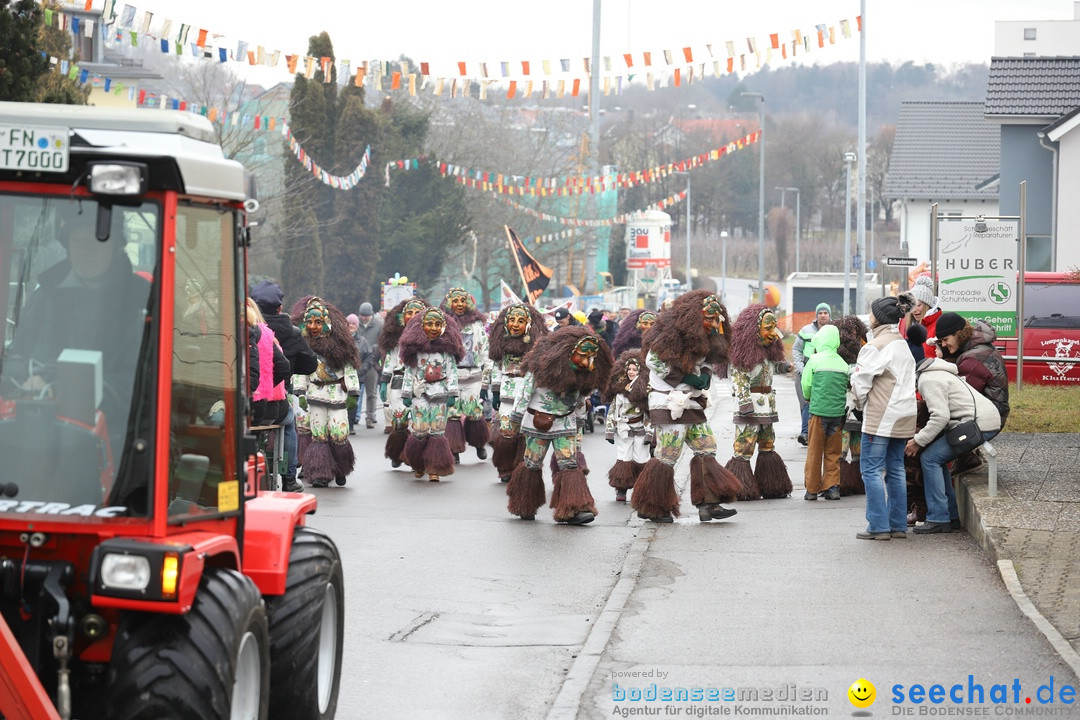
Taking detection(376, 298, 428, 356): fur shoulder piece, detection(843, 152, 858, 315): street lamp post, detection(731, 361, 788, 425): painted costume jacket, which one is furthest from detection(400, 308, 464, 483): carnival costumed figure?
detection(843, 152, 858, 315): street lamp post

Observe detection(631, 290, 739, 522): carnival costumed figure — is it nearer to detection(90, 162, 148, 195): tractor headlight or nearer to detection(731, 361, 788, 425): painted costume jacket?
detection(731, 361, 788, 425): painted costume jacket

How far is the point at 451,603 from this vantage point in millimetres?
9656

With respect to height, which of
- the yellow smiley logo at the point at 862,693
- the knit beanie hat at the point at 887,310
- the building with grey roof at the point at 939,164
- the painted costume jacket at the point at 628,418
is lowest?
the yellow smiley logo at the point at 862,693

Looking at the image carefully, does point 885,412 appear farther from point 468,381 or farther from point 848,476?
point 468,381

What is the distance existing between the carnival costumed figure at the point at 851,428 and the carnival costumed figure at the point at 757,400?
590 mm

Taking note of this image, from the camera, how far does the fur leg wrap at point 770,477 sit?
15133 mm

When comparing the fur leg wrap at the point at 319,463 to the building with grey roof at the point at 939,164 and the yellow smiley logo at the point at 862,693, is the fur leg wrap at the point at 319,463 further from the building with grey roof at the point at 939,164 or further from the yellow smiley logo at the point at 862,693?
the building with grey roof at the point at 939,164

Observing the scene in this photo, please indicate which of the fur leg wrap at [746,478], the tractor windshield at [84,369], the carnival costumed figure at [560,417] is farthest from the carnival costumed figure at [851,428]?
the tractor windshield at [84,369]

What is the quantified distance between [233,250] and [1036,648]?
4.81 meters

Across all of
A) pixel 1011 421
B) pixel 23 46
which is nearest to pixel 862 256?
pixel 1011 421

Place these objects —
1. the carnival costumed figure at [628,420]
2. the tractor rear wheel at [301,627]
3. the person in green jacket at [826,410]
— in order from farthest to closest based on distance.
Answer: the carnival costumed figure at [628,420], the person in green jacket at [826,410], the tractor rear wheel at [301,627]

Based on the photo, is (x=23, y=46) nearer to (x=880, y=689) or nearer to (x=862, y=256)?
(x=880, y=689)

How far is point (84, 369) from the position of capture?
4938 millimetres

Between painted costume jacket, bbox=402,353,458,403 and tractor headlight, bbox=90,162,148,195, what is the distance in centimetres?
1198
